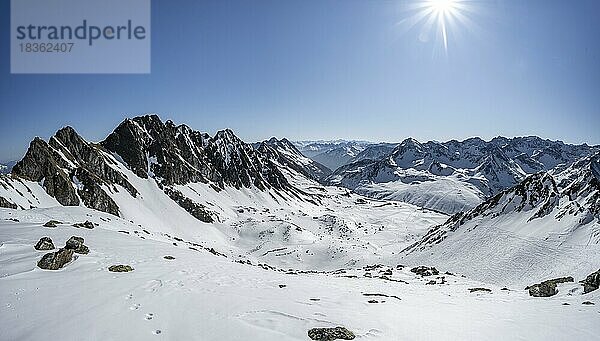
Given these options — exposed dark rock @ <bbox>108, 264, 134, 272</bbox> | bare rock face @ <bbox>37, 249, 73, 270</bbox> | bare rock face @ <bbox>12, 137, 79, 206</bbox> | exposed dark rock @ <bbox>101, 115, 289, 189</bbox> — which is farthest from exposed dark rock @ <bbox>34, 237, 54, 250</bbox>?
exposed dark rock @ <bbox>101, 115, 289, 189</bbox>

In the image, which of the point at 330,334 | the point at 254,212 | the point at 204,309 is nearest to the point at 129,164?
the point at 254,212

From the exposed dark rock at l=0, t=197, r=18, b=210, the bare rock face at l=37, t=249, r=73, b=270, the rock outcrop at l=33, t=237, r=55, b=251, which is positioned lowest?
the bare rock face at l=37, t=249, r=73, b=270

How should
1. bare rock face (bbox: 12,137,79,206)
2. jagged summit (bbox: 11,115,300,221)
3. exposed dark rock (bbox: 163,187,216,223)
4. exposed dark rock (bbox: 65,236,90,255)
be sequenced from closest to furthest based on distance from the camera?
exposed dark rock (bbox: 65,236,90,255)
bare rock face (bbox: 12,137,79,206)
jagged summit (bbox: 11,115,300,221)
exposed dark rock (bbox: 163,187,216,223)

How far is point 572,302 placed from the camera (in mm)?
19203

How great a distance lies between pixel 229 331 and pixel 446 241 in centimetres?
6241

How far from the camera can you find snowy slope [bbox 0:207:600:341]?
1004 cm

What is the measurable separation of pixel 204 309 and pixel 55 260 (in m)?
8.77

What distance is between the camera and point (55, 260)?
15344 mm

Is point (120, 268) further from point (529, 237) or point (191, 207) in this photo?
point (191, 207)

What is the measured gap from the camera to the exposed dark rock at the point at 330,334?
10469 mm

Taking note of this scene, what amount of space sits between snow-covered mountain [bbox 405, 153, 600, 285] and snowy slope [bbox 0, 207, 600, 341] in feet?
71.8

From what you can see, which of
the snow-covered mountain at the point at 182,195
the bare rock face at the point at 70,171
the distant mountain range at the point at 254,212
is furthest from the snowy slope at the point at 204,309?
the bare rock face at the point at 70,171

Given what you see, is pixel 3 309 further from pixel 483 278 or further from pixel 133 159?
pixel 133 159

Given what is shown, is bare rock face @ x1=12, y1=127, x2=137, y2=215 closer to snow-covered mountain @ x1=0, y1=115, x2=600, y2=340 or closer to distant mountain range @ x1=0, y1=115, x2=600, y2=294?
distant mountain range @ x1=0, y1=115, x2=600, y2=294
